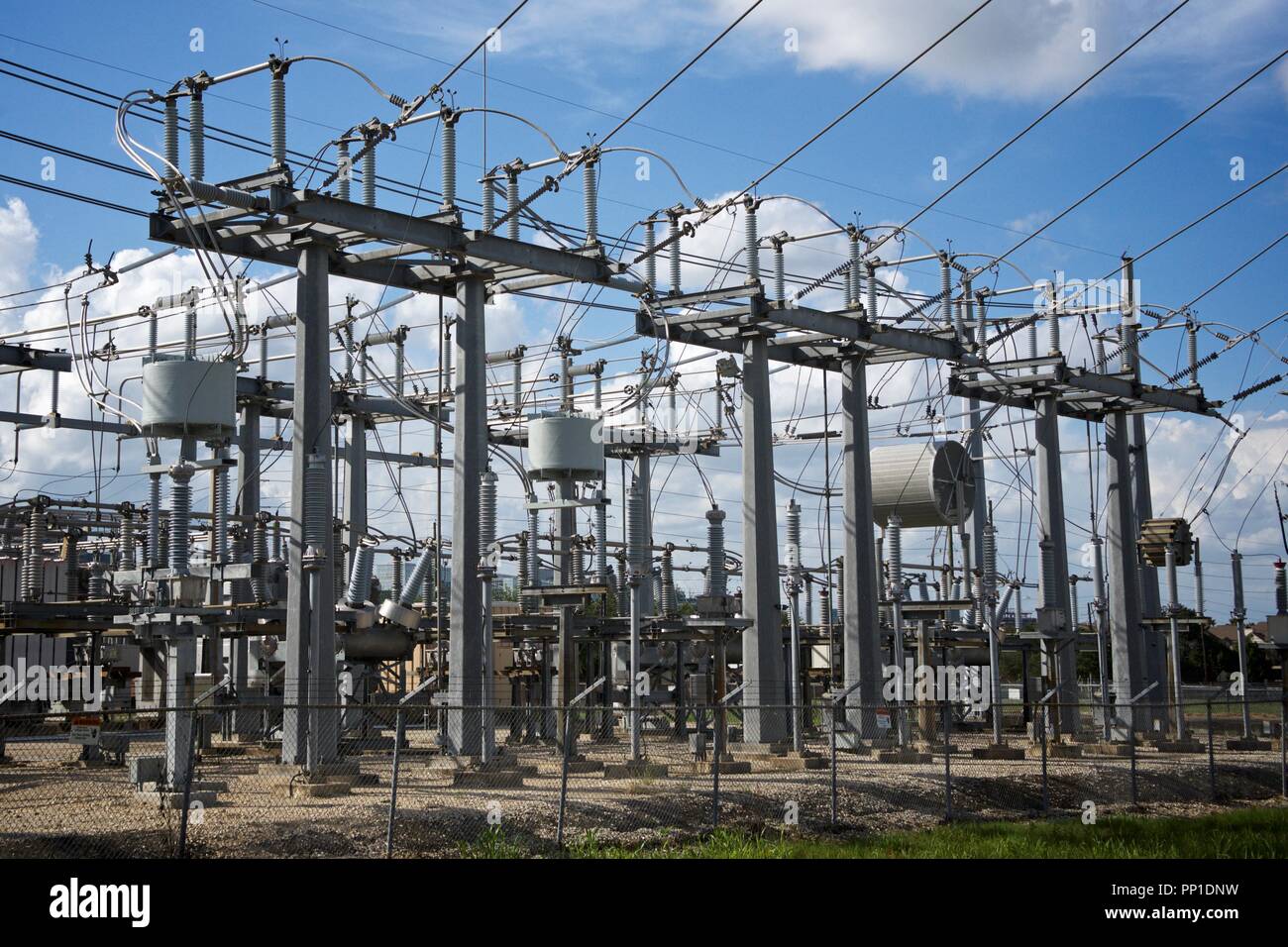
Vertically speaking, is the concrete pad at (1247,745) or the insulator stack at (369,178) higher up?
the insulator stack at (369,178)

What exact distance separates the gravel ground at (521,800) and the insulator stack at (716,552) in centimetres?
280

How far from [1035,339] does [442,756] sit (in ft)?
52.5

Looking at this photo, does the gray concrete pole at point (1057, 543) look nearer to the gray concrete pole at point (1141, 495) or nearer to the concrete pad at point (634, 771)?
the gray concrete pole at point (1141, 495)

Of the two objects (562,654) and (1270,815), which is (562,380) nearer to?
(562,654)

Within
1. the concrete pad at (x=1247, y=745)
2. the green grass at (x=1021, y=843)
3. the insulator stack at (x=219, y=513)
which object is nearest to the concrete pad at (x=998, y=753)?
the concrete pad at (x=1247, y=745)

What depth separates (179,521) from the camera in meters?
19.9

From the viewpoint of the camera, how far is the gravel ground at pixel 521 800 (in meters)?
13.5

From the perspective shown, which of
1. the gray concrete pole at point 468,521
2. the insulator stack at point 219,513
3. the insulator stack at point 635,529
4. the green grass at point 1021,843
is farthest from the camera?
the insulator stack at point 219,513

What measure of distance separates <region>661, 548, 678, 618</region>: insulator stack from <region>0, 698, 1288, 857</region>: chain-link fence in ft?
7.26

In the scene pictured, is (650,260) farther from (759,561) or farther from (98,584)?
(98,584)

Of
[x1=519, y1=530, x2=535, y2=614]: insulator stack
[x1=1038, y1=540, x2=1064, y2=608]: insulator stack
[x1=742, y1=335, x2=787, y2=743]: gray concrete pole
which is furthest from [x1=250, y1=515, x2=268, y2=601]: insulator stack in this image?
[x1=1038, y1=540, x2=1064, y2=608]: insulator stack

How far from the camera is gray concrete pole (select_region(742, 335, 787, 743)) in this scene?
2377 centimetres
